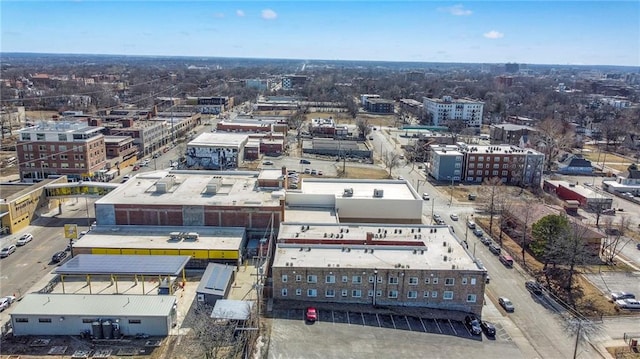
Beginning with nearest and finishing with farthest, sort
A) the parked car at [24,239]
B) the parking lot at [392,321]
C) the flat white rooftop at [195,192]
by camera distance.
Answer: the parking lot at [392,321] → the parked car at [24,239] → the flat white rooftop at [195,192]

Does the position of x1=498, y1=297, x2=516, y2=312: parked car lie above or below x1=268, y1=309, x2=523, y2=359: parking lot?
below

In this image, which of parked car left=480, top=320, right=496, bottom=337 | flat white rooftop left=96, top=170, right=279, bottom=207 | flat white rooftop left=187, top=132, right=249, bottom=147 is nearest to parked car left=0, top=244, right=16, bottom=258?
flat white rooftop left=96, top=170, right=279, bottom=207

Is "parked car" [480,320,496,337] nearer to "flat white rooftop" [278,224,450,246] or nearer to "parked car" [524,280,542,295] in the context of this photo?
"parked car" [524,280,542,295]

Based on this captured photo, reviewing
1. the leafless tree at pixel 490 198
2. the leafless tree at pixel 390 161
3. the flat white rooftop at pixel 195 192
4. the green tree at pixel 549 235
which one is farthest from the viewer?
the leafless tree at pixel 390 161

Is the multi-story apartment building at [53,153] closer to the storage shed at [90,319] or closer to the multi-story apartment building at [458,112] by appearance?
the storage shed at [90,319]

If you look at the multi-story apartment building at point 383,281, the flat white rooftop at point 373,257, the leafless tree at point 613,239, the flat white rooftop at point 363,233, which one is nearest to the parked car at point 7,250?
the flat white rooftop at point 363,233

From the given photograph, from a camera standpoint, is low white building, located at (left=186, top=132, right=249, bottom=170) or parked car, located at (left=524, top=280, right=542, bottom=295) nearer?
parked car, located at (left=524, top=280, right=542, bottom=295)
